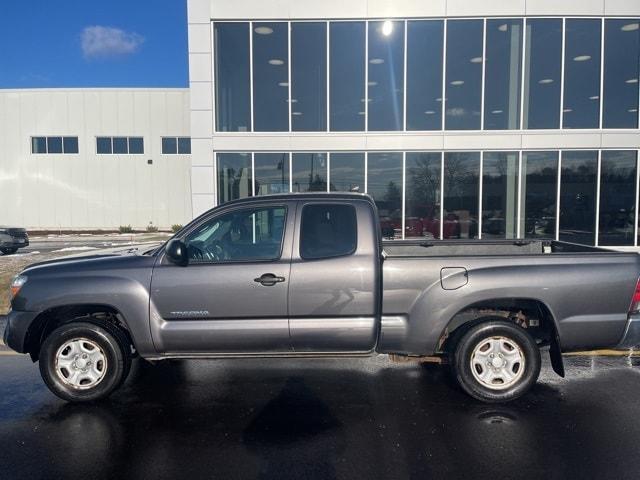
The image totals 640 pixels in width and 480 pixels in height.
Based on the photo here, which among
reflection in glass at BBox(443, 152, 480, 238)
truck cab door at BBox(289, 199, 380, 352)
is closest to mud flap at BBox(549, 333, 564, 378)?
truck cab door at BBox(289, 199, 380, 352)

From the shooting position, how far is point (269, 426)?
4.03 m

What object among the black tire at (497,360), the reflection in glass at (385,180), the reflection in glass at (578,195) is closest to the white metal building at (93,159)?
the reflection in glass at (385,180)

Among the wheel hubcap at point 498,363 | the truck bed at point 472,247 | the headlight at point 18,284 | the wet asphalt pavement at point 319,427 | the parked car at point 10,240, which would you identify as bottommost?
the wet asphalt pavement at point 319,427

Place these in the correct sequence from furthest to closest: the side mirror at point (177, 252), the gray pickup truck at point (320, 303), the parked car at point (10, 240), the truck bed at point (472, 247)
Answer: the parked car at point (10, 240), the truck bed at point (472, 247), the gray pickup truck at point (320, 303), the side mirror at point (177, 252)

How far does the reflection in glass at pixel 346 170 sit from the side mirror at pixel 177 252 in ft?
33.2

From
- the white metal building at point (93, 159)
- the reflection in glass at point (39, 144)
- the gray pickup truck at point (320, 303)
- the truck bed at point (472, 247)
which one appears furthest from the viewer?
the reflection in glass at point (39, 144)

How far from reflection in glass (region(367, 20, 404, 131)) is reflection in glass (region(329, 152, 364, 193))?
105 centimetres

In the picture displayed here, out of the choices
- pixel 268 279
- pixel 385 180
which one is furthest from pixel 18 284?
pixel 385 180

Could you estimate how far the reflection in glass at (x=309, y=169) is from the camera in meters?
14.3

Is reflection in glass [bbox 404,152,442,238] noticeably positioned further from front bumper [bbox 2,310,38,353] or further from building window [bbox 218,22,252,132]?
front bumper [bbox 2,310,38,353]

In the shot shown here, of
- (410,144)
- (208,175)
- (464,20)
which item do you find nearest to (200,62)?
(208,175)

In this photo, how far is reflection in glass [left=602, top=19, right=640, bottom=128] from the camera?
14094 mm

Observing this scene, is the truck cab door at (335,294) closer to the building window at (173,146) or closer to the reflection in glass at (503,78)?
the reflection in glass at (503,78)

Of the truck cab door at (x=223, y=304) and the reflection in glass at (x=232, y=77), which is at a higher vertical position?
the reflection in glass at (x=232, y=77)
